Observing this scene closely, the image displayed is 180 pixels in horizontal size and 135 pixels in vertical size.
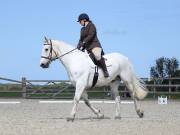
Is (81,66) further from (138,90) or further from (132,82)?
(138,90)

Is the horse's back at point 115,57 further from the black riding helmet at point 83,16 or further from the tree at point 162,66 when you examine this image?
the tree at point 162,66

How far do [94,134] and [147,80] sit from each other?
910 inches

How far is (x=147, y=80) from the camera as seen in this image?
31938 millimetres

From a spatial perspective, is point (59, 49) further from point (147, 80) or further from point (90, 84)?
point (147, 80)

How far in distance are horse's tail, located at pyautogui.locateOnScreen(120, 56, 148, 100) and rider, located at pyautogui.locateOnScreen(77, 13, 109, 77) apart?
0.90 m

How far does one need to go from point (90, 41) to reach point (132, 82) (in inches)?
73.2

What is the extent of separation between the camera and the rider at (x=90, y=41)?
12.5m

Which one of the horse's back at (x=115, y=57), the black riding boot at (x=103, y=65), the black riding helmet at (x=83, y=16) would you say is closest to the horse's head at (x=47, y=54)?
the black riding helmet at (x=83, y=16)

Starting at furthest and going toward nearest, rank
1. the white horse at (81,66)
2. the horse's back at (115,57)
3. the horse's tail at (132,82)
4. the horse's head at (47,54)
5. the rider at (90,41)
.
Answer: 1. the horse's tail at (132,82)
2. the horse's back at (115,57)
3. the horse's head at (47,54)
4. the rider at (90,41)
5. the white horse at (81,66)

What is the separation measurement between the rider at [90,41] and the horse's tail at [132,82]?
90cm

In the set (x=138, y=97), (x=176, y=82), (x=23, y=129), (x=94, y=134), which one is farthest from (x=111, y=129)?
(x=176, y=82)

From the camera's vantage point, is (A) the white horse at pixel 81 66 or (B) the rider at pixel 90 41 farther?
(B) the rider at pixel 90 41

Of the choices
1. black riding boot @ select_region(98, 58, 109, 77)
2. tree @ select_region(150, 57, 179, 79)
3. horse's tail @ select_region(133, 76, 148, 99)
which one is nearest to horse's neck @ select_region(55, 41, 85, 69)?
black riding boot @ select_region(98, 58, 109, 77)

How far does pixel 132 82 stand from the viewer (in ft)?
45.0
